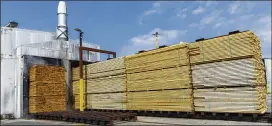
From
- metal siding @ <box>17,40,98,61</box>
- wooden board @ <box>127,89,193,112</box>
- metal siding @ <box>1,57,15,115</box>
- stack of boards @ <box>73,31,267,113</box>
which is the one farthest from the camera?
metal siding @ <box>17,40,98,61</box>

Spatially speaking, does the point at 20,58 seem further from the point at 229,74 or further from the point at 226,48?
the point at 229,74

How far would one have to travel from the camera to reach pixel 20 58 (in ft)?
64.1

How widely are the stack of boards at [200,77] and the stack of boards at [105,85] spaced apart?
240 millimetres

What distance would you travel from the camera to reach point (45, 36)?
80.6 feet

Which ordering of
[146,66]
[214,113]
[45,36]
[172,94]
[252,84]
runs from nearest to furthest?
[252,84], [214,113], [172,94], [146,66], [45,36]

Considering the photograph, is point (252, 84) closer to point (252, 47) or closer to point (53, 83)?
point (252, 47)

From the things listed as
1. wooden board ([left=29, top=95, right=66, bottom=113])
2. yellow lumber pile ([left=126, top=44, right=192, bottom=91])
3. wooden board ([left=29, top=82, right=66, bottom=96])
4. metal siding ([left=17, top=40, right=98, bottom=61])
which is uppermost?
metal siding ([left=17, top=40, right=98, bottom=61])

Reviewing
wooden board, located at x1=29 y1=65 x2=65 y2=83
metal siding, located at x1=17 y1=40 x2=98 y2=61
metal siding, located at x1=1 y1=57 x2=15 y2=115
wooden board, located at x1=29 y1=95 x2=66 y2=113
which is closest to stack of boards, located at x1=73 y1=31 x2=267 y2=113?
wooden board, located at x1=29 y1=95 x2=66 y2=113

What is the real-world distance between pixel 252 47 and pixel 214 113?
348 centimetres

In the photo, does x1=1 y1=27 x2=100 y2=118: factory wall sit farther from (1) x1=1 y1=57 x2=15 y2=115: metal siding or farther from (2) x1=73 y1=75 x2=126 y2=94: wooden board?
(2) x1=73 y1=75 x2=126 y2=94: wooden board

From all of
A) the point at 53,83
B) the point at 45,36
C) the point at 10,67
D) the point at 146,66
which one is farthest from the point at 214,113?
the point at 45,36

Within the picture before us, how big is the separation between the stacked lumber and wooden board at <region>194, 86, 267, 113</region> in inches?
59.1

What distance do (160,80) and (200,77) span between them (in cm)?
271

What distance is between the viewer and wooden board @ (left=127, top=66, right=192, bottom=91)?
14734 millimetres
